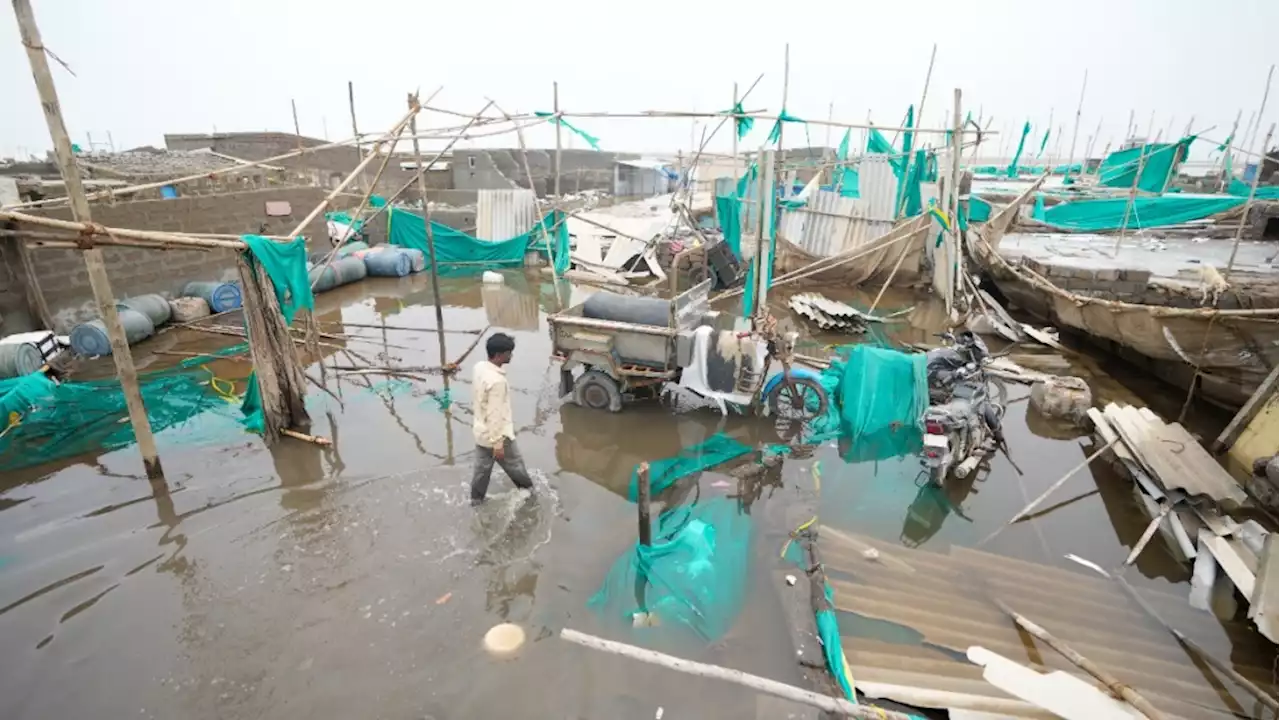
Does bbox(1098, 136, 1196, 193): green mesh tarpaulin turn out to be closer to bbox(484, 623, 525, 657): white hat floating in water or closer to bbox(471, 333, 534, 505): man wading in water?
bbox(471, 333, 534, 505): man wading in water

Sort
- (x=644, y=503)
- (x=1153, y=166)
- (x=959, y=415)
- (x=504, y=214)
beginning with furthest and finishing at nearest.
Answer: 1. (x=1153, y=166)
2. (x=504, y=214)
3. (x=959, y=415)
4. (x=644, y=503)

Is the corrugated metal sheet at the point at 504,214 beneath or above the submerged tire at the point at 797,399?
above

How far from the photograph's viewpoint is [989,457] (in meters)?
7.08

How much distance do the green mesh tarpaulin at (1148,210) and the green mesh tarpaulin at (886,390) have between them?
14.1 meters

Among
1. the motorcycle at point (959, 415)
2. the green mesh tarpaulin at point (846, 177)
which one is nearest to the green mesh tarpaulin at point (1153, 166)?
the green mesh tarpaulin at point (846, 177)

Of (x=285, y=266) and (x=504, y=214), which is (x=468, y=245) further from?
(x=285, y=266)

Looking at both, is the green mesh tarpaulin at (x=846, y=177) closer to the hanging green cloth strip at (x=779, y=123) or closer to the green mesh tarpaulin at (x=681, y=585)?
the hanging green cloth strip at (x=779, y=123)

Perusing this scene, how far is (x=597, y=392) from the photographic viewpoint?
820cm

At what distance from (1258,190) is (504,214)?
78.9 ft

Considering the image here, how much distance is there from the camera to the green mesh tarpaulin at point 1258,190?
18281 mm

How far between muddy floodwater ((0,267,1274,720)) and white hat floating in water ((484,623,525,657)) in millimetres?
73

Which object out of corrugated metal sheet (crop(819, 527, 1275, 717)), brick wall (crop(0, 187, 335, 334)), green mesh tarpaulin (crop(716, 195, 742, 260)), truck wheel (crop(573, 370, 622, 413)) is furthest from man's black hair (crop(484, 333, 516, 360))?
brick wall (crop(0, 187, 335, 334))

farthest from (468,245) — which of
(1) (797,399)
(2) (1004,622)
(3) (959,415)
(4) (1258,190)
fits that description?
(4) (1258,190)

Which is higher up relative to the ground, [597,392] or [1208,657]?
[597,392]
